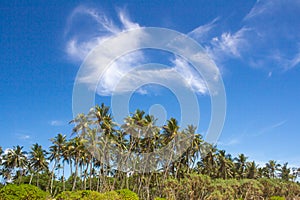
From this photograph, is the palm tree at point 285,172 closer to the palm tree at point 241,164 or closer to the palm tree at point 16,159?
the palm tree at point 241,164

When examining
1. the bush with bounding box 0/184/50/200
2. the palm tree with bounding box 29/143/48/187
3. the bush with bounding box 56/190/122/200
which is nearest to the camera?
the bush with bounding box 0/184/50/200

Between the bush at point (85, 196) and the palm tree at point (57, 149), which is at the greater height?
the palm tree at point (57, 149)

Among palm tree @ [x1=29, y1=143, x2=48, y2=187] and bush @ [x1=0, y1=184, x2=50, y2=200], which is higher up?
palm tree @ [x1=29, y1=143, x2=48, y2=187]

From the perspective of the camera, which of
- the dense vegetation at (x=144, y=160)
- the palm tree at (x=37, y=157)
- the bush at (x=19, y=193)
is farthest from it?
the palm tree at (x=37, y=157)

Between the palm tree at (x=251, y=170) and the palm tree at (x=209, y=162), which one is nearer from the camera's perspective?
the palm tree at (x=209, y=162)

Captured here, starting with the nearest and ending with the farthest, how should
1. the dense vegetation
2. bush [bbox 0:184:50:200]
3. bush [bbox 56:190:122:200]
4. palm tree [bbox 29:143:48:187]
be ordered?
bush [bbox 0:184:50:200]
bush [bbox 56:190:122:200]
the dense vegetation
palm tree [bbox 29:143:48:187]

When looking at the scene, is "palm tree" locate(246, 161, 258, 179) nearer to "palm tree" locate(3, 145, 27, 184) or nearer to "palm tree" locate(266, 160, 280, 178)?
"palm tree" locate(266, 160, 280, 178)

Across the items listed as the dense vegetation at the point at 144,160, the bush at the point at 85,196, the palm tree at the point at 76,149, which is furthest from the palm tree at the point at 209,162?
the bush at the point at 85,196

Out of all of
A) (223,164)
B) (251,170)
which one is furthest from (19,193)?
(251,170)

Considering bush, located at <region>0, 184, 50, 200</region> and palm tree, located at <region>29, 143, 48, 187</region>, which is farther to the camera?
palm tree, located at <region>29, 143, 48, 187</region>

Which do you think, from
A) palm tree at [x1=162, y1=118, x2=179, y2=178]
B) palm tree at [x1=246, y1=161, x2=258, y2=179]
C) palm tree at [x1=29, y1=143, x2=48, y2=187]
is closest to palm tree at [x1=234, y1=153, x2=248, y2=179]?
palm tree at [x1=246, y1=161, x2=258, y2=179]

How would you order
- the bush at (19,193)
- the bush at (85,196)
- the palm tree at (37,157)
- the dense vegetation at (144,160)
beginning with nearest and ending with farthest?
1. the bush at (19,193)
2. the bush at (85,196)
3. the dense vegetation at (144,160)
4. the palm tree at (37,157)

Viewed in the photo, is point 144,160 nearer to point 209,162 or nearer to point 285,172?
point 209,162

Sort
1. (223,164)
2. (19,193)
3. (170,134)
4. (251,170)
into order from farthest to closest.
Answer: (251,170) < (223,164) < (170,134) < (19,193)
